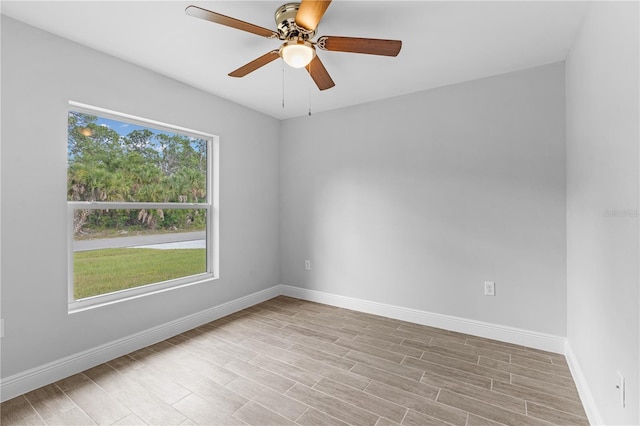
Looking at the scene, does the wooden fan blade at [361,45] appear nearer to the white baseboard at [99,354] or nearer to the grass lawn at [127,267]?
the grass lawn at [127,267]

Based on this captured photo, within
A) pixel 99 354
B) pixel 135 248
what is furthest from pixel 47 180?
pixel 99 354

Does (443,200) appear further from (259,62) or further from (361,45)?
(259,62)

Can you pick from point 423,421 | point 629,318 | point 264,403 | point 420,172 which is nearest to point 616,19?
point 629,318

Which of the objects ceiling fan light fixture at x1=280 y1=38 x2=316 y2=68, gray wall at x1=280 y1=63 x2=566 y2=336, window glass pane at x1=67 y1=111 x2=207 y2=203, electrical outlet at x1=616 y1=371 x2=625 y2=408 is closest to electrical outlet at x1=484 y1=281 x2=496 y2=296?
gray wall at x1=280 y1=63 x2=566 y2=336

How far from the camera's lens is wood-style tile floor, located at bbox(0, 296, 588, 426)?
178cm

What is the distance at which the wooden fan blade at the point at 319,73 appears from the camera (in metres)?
2.05

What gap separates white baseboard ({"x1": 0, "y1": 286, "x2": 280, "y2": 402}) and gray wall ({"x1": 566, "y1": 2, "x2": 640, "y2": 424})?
125 inches

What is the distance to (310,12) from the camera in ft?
4.91

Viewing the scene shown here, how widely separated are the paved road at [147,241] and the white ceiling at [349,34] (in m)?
1.55

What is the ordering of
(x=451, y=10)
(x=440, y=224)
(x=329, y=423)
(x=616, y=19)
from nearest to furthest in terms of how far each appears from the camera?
(x=616, y=19)
(x=329, y=423)
(x=451, y=10)
(x=440, y=224)

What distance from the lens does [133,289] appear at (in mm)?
2705

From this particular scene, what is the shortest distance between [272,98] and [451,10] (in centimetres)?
205

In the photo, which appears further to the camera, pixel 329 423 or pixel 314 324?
pixel 314 324

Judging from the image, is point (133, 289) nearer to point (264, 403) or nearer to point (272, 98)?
point (264, 403)
